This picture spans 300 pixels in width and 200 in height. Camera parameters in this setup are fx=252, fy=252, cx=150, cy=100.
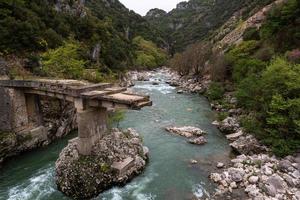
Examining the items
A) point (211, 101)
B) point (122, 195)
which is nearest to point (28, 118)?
point (122, 195)

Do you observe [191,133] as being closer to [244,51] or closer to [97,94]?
[97,94]

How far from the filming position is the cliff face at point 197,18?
9151cm

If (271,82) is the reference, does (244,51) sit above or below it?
above

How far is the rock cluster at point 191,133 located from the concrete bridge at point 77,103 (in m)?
7.65

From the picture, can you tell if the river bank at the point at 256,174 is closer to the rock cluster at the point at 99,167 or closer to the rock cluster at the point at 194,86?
the rock cluster at the point at 99,167

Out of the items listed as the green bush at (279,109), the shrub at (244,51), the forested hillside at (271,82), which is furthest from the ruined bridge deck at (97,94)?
the shrub at (244,51)

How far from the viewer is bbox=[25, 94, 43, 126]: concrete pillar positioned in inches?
770

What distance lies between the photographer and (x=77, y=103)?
14.6 metres

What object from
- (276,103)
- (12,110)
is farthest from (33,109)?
(276,103)

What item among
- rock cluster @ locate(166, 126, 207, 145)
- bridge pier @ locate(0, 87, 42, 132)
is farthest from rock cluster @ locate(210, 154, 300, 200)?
bridge pier @ locate(0, 87, 42, 132)

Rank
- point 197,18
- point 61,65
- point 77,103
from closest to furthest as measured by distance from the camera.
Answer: point 77,103
point 61,65
point 197,18

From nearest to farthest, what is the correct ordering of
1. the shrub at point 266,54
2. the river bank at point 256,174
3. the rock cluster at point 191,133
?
the river bank at point 256,174 < the rock cluster at point 191,133 < the shrub at point 266,54

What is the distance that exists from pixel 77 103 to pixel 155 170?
6280 millimetres

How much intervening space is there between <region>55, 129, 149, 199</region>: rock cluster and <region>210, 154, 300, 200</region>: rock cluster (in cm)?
493
